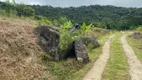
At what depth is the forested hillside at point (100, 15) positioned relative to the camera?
352ft

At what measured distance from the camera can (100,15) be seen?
13900cm

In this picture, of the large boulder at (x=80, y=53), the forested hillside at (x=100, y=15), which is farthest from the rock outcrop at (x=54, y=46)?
the forested hillside at (x=100, y=15)

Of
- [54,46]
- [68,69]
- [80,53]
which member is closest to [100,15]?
[80,53]

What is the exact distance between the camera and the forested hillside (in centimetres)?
10744

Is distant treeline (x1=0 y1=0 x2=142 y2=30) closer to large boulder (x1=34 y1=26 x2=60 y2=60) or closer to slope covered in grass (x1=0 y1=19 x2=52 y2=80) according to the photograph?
large boulder (x1=34 y1=26 x2=60 y2=60)

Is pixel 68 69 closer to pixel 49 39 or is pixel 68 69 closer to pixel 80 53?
pixel 80 53

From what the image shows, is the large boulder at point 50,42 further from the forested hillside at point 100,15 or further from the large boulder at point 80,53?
the forested hillside at point 100,15

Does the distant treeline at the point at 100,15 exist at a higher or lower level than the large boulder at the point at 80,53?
lower

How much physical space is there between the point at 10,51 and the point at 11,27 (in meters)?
2.98

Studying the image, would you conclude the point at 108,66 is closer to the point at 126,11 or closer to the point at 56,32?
the point at 56,32

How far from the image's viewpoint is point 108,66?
19.2m

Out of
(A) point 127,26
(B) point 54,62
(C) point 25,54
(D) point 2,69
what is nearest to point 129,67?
(B) point 54,62

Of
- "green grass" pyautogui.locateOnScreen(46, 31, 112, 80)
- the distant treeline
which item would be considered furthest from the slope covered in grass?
the distant treeline

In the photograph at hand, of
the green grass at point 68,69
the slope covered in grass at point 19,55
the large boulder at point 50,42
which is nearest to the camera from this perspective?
the slope covered in grass at point 19,55
